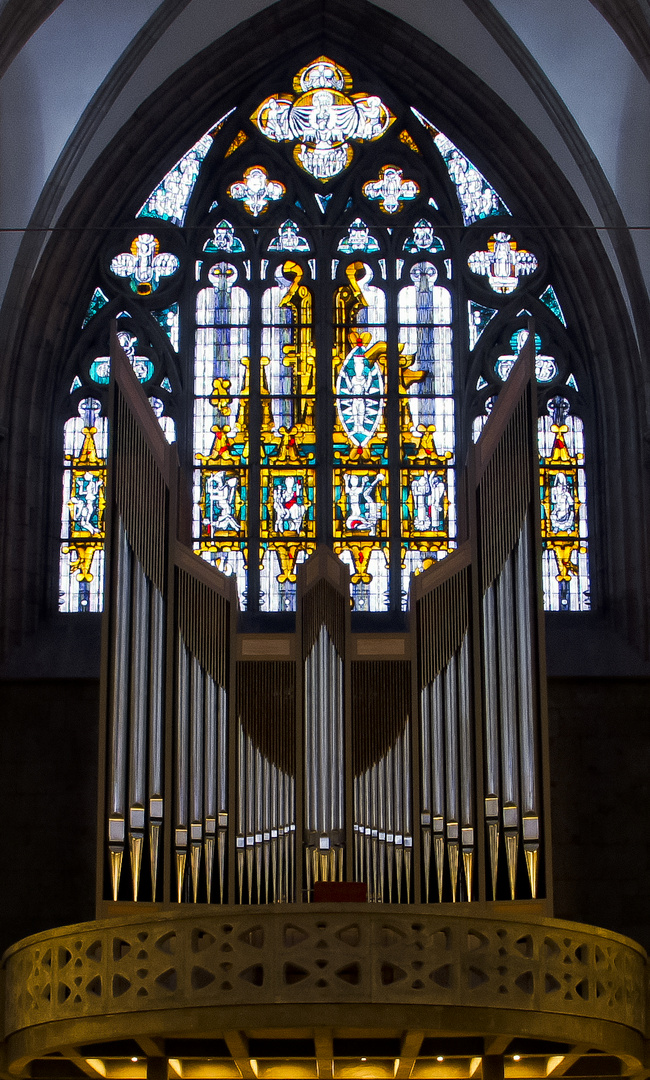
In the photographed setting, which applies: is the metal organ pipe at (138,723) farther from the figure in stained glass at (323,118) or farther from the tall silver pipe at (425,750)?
the figure in stained glass at (323,118)

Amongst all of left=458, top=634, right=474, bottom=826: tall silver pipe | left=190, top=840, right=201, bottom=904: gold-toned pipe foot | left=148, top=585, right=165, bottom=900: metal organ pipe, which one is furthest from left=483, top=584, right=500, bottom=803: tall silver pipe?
left=148, top=585, right=165, bottom=900: metal organ pipe

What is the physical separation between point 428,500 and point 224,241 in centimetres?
410

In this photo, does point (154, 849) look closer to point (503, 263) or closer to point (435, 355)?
point (435, 355)

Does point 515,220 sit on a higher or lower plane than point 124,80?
lower

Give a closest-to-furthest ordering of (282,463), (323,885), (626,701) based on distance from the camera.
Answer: (323,885), (626,701), (282,463)

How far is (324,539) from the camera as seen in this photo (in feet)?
62.0

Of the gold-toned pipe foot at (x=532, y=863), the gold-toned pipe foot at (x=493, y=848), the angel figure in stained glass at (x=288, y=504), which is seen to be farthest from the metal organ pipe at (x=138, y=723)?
the angel figure in stained glass at (x=288, y=504)

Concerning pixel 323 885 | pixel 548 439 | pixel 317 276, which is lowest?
pixel 323 885

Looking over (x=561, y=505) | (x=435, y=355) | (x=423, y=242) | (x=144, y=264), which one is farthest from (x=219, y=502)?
(x=423, y=242)

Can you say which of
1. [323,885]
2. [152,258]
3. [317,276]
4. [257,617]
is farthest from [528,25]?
[323,885]

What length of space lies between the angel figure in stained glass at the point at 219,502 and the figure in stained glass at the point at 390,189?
3.95 meters

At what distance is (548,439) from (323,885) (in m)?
7.59

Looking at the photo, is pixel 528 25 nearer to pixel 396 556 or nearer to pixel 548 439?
pixel 548 439

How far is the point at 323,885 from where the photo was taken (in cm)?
1338
